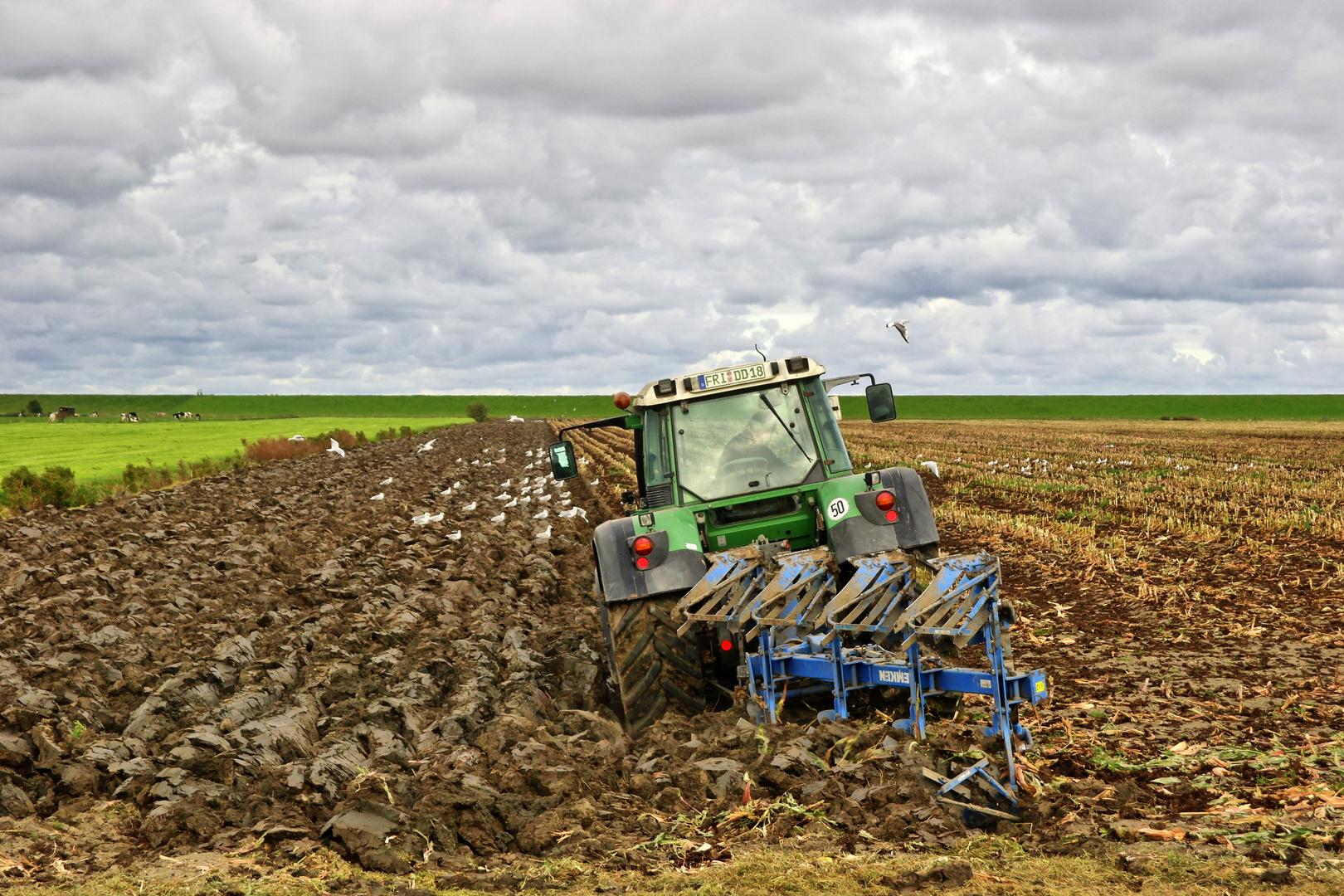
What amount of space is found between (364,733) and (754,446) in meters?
3.29

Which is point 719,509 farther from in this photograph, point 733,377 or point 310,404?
point 310,404

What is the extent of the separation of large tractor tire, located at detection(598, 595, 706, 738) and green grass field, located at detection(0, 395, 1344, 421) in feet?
236

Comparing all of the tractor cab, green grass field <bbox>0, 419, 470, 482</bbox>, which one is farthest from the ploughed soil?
green grass field <bbox>0, 419, 470, 482</bbox>

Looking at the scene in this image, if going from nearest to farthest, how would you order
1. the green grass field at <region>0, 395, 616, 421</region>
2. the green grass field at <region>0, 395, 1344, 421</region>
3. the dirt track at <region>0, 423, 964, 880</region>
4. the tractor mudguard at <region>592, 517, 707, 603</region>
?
1. the dirt track at <region>0, 423, 964, 880</region>
2. the tractor mudguard at <region>592, 517, 707, 603</region>
3. the green grass field at <region>0, 395, 1344, 421</region>
4. the green grass field at <region>0, 395, 616, 421</region>

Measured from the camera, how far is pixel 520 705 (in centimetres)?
730

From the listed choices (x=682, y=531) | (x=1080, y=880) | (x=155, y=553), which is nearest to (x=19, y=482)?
(x=155, y=553)

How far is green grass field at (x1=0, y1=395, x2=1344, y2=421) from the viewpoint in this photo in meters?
92.3

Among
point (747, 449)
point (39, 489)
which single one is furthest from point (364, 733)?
point (39, 489)

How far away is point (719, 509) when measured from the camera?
777 centimetres

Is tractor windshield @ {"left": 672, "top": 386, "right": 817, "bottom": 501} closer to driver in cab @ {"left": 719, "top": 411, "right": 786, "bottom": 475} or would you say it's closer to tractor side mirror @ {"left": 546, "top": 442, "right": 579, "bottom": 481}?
driver in cab @ {"left": 719, "top": 411, "right": 786, "bottom": 475}

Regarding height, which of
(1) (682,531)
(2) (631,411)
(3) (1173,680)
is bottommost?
(3) (1173,680)

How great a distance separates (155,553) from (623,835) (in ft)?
41.4

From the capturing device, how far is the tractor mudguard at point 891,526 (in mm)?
7055

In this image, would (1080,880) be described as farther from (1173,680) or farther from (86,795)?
(86,795)
